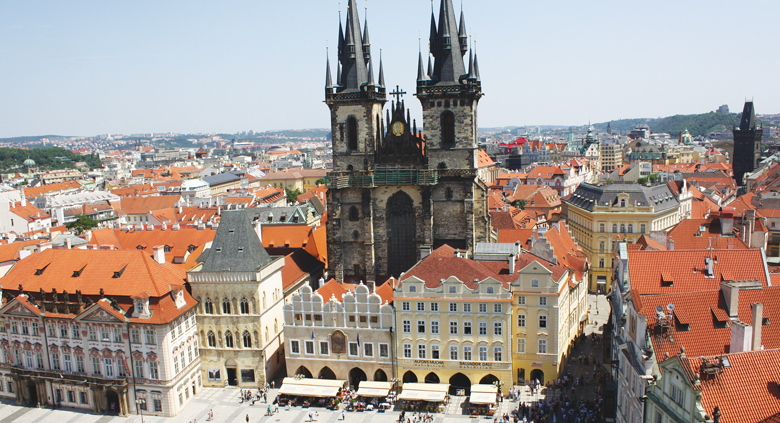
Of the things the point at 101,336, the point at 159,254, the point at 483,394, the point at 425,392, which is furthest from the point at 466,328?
the point at 101,336

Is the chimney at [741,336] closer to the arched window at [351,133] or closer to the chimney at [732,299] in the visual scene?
the chimney at [732,299]

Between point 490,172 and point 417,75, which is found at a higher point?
point 417,75

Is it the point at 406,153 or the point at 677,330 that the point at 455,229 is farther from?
the point at 677,330

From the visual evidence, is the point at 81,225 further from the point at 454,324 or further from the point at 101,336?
the point at 454,324

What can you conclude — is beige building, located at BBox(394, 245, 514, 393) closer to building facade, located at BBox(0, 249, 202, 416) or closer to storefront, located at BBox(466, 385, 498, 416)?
storefront, located at BBox(466, 385, 498, 416)

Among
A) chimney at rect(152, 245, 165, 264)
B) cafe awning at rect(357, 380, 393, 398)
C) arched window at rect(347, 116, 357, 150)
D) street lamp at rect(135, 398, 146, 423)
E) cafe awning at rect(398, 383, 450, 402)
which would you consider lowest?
street lamp at rect(135, 398, 146, 423)

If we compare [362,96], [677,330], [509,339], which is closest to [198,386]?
[509,339]

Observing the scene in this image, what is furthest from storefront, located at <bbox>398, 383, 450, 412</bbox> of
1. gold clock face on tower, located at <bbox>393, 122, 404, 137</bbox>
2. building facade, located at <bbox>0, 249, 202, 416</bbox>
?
gold clock face on tower, located at <bbox>393, 122, 404, 137</bbox>
